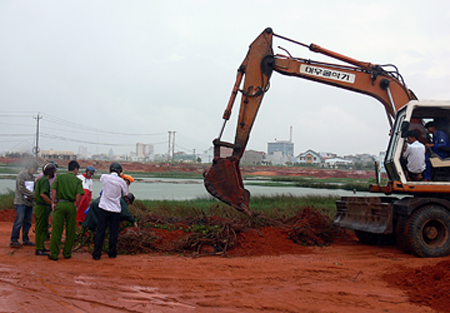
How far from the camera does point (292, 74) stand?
30.1 ft

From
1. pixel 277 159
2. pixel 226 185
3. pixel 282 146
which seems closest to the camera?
pixel 226 185

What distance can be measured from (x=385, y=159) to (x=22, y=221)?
824 centimetres

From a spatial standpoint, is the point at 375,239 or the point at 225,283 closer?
the point at 225,283

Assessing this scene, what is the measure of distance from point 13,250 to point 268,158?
3753 inches

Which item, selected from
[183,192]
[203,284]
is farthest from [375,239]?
[183,192]

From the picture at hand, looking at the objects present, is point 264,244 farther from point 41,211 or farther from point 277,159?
point 277,159

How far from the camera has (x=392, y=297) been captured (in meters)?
5.04

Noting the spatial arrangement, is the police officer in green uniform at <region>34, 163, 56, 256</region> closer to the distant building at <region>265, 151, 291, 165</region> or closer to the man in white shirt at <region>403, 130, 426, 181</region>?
the man in white shirt at <region>403, 130, 426, 181</region>

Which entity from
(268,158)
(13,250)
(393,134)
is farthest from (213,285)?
(268,158)

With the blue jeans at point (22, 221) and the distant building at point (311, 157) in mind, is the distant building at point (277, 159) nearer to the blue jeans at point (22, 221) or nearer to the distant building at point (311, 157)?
the distant building at point (311, 157)

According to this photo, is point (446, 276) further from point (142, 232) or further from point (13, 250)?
point (13, 250)

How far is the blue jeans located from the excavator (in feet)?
13.0

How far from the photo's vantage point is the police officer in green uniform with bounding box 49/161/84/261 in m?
6.86

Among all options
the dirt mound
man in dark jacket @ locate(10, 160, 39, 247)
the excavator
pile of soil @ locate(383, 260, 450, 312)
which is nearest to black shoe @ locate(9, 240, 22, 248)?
man in dark jacket @ locate(10, 160, 39, 247)
